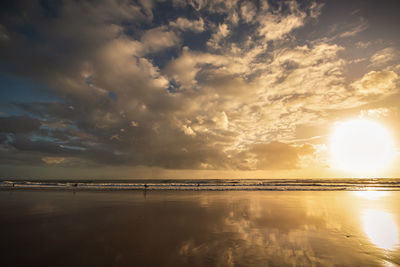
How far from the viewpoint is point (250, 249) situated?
7.46 meters

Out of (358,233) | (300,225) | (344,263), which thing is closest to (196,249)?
(344,263)

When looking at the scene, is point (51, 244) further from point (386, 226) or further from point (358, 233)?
point (386, 226)

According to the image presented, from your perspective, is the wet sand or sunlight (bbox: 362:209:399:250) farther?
sunlight (bbox: 362:209:399:250)

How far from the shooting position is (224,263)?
625cm

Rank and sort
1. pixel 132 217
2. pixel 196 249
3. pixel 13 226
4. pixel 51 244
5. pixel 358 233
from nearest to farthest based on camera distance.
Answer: pixel 196 249
pixel 51 244
pixel 358 233
pixel 13 226
pixel 132 217

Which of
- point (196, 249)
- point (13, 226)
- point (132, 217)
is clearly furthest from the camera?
point (132, 217)

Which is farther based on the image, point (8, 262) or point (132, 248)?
point (132, 248)

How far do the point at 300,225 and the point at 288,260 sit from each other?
5303mm

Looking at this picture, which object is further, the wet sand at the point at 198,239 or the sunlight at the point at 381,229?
the sunlight at the point at 381,229

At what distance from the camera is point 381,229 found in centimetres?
1035

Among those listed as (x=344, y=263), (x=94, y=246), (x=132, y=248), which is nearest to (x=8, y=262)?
(x=94, y=246)

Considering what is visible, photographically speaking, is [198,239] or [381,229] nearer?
[198,239]

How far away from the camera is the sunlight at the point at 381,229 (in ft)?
27.3

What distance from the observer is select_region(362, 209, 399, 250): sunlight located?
328 inches
